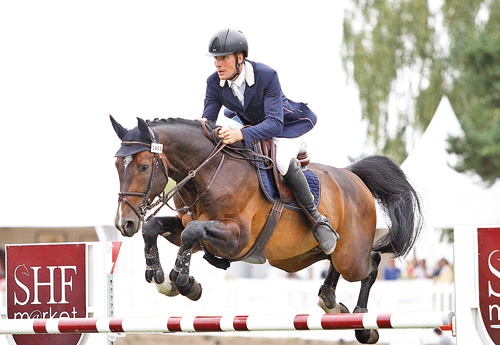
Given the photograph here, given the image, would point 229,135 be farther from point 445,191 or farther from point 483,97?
point 483,97

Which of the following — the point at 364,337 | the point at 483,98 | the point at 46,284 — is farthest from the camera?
the point at 483,98

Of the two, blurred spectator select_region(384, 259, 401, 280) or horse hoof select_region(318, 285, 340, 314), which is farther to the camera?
blurred spectator select_region(384, 259, 401, 280)

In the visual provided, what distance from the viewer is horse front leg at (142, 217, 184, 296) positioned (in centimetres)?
568

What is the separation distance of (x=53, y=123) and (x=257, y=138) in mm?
10053

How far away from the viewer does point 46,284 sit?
20.4ft

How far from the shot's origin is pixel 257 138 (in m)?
5.80

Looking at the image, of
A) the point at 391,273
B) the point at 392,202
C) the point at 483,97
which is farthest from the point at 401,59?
the point at 392,202

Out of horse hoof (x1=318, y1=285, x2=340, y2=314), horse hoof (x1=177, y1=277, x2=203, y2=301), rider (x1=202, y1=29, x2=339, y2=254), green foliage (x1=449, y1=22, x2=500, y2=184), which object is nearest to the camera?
horse hoof (x1=177, y1=277, x2=203, y2=301)

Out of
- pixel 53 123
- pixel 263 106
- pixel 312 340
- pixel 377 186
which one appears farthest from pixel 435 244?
pixel 263 106

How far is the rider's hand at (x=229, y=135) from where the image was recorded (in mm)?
5746

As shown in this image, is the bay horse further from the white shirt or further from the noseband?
the white shirt

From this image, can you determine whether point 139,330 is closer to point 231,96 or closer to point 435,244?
point 231,96

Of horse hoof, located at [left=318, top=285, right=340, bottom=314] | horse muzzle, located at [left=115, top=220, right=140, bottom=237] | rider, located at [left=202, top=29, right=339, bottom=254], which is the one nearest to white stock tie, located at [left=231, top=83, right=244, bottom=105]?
rider, located at [left=202, top=29, right=339, bottom=254]

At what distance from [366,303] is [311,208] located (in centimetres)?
124
